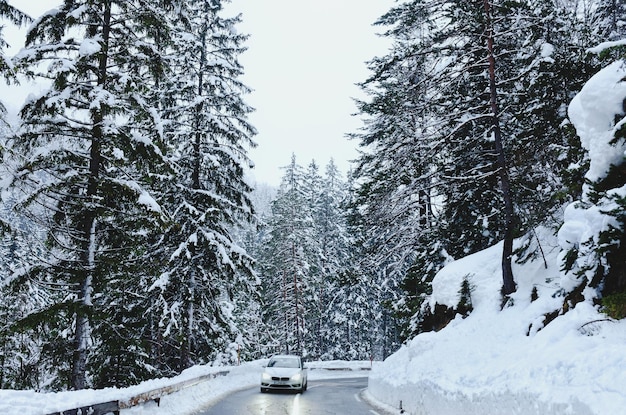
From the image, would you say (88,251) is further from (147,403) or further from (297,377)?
(297,377)

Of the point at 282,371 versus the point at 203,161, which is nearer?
the point at 282,371

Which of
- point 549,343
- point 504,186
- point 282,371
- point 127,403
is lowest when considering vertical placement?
point 282,371

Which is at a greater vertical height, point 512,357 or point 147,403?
point 512,357

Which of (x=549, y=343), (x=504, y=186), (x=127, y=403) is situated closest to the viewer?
(x=549, y=343)

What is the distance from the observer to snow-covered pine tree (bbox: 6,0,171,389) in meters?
12.0

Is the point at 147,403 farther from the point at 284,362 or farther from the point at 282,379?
the point at 284,362

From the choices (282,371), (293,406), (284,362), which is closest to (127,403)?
(293,406)

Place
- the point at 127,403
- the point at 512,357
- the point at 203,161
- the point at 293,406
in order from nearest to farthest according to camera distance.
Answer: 1. the point at 512,357
2. the point at 127,403
3. the point at 293,406
4. the point at 203,161

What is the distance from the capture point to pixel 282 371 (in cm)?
1950

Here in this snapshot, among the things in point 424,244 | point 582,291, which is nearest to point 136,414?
point 582,291

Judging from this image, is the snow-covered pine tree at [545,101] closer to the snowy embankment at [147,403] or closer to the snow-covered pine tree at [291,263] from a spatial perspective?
the snowy embankment at [147,403]

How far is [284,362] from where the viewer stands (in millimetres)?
20781

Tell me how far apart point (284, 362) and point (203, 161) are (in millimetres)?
9537

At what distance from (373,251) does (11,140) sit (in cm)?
1410
